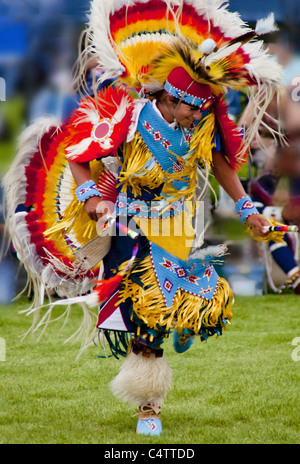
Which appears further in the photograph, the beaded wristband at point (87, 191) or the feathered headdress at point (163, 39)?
the feathered headdress at point (163, 39)

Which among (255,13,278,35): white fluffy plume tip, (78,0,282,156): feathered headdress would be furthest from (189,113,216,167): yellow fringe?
(255,13,278,35): white fluffy plume tip

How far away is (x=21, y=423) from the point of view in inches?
134

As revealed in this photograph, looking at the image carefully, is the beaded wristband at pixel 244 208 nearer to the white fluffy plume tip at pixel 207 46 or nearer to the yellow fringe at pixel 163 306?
the yellow fringe at pixel 163 306

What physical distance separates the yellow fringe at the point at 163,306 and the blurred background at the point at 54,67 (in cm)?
360

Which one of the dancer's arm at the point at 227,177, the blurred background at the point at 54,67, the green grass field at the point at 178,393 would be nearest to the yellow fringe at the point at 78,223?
the dancer's arm at the point at 227,177

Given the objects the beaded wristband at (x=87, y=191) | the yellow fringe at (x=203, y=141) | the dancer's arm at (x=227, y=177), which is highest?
the yellow fringe at (x=203, y=141)

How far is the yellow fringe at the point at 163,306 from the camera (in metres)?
3.04

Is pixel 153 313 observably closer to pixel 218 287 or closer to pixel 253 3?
pixel 218 287

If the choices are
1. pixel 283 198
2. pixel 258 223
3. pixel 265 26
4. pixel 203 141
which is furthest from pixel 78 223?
pixel 283 198

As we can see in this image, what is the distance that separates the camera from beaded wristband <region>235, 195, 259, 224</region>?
330 centimetres

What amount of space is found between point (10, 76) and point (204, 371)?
13.2ft

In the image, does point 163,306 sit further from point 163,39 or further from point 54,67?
point 54,67
